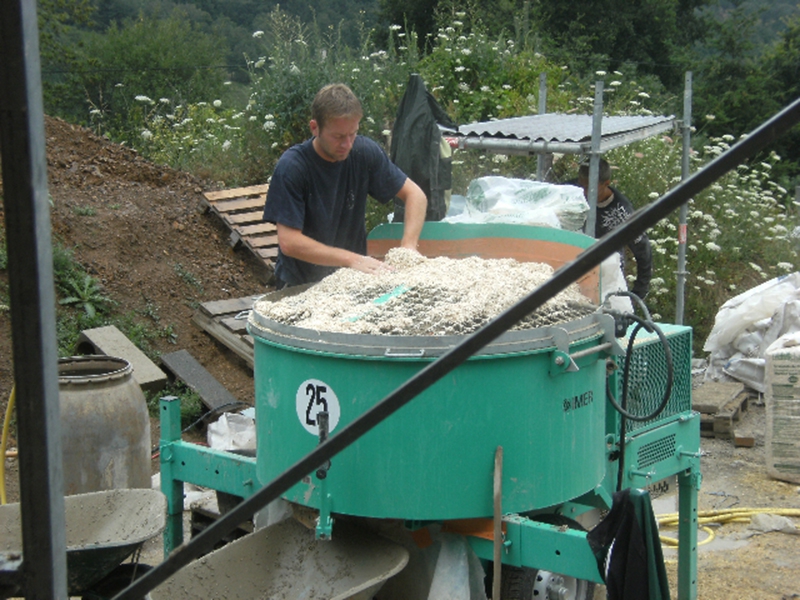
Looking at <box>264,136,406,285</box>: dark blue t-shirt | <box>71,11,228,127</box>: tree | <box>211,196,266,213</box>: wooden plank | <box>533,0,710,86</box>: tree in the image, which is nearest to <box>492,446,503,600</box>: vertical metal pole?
<box>264,136,406,285</box>: dark blue t-shirt

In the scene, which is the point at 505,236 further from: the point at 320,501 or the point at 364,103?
the point at 364,103

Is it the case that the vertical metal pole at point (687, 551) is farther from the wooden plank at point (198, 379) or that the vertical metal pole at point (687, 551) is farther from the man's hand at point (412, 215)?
the wooden plank at point (198, 379)

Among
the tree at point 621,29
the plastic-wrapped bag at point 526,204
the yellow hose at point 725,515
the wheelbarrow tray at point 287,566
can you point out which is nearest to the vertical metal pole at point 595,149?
the plastic-wrapped bag at point 526,204

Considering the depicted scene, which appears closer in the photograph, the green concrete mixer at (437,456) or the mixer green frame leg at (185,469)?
the green concrete mixer at (437,456)

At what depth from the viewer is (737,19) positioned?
26578 millimetres

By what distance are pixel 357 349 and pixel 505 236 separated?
4.53ft

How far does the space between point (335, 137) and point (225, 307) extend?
340 cm

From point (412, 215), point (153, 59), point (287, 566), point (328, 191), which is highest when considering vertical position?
point (153, 59)

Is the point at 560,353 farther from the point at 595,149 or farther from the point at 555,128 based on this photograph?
the point at 555,128

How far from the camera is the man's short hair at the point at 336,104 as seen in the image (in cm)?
376

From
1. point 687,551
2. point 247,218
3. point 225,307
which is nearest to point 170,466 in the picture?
point 687,551

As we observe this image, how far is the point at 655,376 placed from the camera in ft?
11.1

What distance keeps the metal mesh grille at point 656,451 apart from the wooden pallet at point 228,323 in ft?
12.2

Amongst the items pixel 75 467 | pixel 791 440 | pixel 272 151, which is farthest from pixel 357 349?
pixel 272 151
